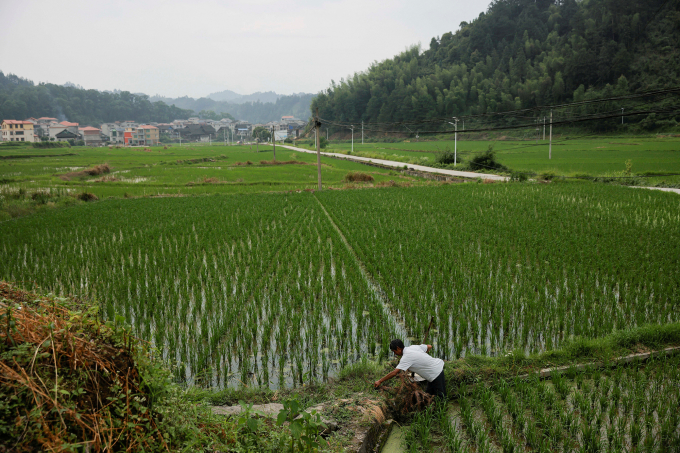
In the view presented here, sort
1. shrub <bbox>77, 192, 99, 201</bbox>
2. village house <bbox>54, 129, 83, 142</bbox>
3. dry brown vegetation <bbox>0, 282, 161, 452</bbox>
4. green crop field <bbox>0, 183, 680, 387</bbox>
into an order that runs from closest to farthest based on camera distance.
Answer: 1. dry brown vegetation <bbox>0, 282, 161, 452</bbox>
2. green crop field <bbox>0, 183, 680, 387</bbox>
3. shrub <bbox>77, 192, 99, 201</bbox>
4. village house <bbox>54, 129, 83, 142</bbox>

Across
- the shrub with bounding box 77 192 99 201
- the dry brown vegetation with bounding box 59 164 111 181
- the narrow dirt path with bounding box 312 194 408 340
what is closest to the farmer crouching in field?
the narrow dirt path with bounding box 312 194 408 340

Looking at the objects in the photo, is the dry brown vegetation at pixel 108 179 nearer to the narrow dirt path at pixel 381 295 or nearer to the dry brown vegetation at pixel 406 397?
the narrow dirt path at pixel 381 295

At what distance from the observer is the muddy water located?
353 cm

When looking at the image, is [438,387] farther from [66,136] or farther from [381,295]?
[66,136]

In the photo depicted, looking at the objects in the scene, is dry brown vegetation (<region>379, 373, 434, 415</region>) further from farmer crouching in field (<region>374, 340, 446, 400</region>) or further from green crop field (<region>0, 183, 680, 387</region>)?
green crop field (<region>0, 183, 680, 387</region>)

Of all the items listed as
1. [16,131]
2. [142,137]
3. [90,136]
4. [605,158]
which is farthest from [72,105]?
[605,158]

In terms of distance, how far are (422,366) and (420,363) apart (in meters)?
0.05

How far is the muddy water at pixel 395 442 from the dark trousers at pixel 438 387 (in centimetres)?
49

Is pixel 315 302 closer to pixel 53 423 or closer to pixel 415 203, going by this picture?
pixel 53 423

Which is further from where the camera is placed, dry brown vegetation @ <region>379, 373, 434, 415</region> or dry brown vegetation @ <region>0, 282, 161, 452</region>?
dry brown vegetation @ <region>379, 373, 434, 415</region>

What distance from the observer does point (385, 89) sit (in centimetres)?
9288

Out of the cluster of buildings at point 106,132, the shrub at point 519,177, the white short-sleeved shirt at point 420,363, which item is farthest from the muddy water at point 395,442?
the cluster of buildings at point 106,132

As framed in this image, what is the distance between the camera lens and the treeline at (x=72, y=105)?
84938mm

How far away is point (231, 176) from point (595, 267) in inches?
957
